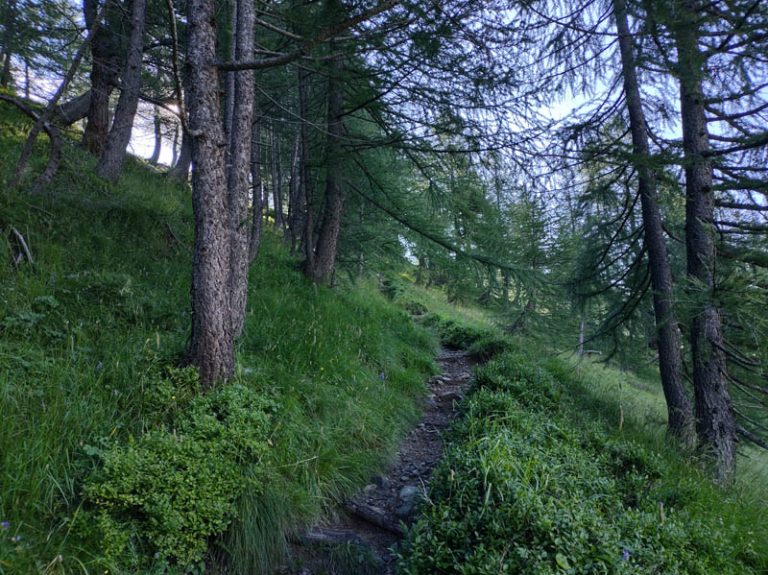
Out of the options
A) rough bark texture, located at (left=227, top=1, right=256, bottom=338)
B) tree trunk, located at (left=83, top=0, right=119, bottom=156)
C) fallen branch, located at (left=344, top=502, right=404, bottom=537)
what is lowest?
fallen branch, located at (left=344, top=502, right=404, bottom=537)

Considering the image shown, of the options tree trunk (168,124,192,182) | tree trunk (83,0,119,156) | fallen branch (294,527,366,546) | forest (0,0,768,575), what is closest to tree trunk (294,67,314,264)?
forest (0,0,768,575)

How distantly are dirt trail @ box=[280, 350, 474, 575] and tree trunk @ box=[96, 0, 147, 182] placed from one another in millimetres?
8611

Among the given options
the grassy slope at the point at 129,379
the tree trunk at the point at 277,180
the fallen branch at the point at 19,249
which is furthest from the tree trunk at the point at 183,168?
the fallen branch at the point at 19,249

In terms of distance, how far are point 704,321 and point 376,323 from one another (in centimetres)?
536

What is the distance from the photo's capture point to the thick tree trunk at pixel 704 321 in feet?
18.1

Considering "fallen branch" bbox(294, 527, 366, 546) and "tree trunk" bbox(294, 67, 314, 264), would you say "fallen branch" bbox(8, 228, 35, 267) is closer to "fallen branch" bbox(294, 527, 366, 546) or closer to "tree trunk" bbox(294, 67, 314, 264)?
"fallen branch" bbox(294, 527, 366, 546)

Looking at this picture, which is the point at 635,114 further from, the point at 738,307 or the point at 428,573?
the point at 428,573

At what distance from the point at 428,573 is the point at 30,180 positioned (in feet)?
27.1

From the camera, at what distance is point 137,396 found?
332 cm

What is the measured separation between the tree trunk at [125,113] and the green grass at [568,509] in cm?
908


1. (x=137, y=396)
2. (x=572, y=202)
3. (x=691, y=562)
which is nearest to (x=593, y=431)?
(x=691, y=562)

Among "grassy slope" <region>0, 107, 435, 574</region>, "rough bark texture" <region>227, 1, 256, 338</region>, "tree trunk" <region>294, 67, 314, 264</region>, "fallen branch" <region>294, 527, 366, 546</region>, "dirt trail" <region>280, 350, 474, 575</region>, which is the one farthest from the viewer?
"tree trunk" <region>294, 67, 314, 264</region>

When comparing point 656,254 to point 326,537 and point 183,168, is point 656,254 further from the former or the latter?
point 183,168

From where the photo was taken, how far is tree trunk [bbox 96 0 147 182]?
8.48 m
